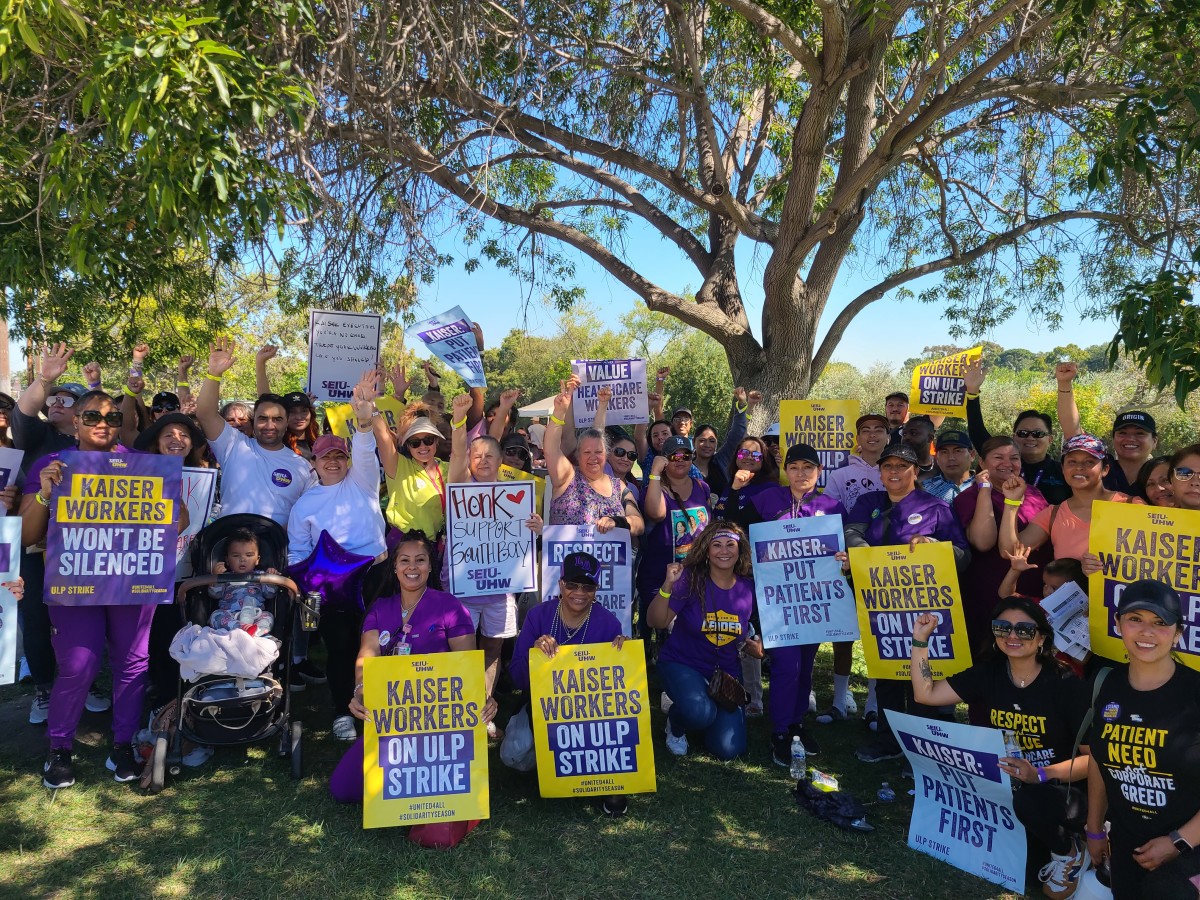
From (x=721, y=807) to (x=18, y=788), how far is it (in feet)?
13.9

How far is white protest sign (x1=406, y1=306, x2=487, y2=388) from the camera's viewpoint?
7234 mm

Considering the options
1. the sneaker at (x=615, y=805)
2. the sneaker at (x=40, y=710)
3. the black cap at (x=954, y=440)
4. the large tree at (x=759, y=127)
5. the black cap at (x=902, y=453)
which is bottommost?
the sneaker at (x=615, y=805)

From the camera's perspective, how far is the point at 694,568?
18.5 feet

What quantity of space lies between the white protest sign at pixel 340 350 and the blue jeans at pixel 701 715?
408 centimetres

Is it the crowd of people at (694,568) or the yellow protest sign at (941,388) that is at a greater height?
the yellow protest sign at (941,388)

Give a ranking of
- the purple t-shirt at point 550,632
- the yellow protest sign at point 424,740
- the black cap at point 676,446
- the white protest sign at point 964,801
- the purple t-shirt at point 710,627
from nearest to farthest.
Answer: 1. the white protest sign at point 964,801
2. the yellow protest sign at point 424,740
3. the purple t-shirt at point 550,632
4. the purple t-shirt at point 710,627
5. the black cap at point 676,446

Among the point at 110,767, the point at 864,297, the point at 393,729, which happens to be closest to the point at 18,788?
the point at 110,767

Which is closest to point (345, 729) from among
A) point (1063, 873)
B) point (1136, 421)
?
point (1063, 873)

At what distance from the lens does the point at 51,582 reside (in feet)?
16.2

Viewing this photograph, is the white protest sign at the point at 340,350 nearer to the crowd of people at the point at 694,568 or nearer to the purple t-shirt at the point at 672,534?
the crowd of people at the point at 694,568

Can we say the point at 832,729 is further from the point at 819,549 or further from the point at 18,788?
the point at 18,788

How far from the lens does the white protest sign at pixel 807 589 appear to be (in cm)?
555

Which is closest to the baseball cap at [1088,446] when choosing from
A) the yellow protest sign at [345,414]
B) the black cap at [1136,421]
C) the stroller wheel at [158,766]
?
the black cap at [1136,421]

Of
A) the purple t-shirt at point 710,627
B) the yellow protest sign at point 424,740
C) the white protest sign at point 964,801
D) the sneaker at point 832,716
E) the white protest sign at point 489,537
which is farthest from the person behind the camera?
the sneaker at point 832,716
